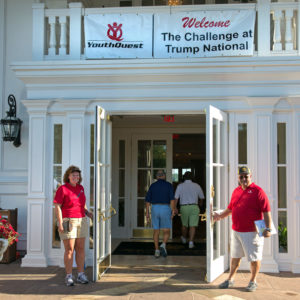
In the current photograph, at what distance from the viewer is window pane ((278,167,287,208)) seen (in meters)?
6.46

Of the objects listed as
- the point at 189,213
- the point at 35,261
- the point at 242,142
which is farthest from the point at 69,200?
the point at 189,213

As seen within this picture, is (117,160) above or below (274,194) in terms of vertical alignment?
above

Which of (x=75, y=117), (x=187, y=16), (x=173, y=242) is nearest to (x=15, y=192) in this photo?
(x=75, y=117)

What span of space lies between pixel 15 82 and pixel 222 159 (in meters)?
4.20

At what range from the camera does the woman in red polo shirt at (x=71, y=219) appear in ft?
17.9

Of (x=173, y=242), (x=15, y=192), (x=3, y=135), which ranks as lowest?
(x=173, y=242)

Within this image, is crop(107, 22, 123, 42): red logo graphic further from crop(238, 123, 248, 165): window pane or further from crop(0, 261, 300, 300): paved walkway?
crop(0, 261, 300, 300): paved walkway

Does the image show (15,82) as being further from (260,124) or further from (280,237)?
(280,237)

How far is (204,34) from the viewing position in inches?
260

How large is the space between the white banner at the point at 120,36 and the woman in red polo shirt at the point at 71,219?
2.27m

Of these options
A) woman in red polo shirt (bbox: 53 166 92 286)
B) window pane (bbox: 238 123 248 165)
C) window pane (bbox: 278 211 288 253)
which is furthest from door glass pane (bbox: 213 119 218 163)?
woman in red polo shirt (bbox: 53 166 92 286)

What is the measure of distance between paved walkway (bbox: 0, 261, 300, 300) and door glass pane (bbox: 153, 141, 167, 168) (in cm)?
338

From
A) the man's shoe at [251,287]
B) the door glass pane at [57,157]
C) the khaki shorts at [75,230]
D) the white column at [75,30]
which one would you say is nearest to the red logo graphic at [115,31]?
the white column at [75,30]

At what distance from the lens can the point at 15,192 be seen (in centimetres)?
748
